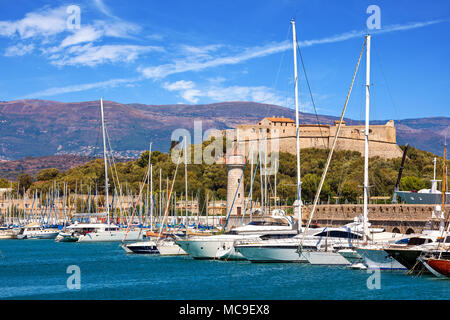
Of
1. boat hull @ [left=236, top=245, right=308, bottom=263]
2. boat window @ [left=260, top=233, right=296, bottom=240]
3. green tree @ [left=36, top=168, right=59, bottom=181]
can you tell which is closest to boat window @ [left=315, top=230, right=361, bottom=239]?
boat window @ [left=260, top=233, right=296, bottom=240]

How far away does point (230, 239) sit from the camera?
29.5 meters

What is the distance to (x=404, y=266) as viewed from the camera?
23.2 metres

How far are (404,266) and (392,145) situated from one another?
2676 inches

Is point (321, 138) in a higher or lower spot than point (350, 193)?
higher

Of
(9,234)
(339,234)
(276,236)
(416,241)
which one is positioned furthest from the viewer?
(9,234)

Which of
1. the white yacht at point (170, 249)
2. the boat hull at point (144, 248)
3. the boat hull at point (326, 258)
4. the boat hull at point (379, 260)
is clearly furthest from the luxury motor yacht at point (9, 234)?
the boat hull at point (379, 260)

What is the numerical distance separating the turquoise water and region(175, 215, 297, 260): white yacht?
48 cm

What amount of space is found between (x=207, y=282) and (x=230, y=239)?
6417mm

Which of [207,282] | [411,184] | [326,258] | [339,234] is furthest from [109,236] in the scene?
[411,184]

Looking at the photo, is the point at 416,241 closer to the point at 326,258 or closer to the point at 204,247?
the point at 326,258
